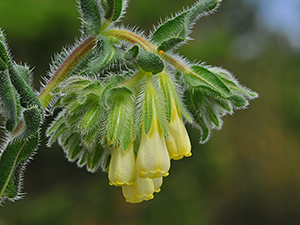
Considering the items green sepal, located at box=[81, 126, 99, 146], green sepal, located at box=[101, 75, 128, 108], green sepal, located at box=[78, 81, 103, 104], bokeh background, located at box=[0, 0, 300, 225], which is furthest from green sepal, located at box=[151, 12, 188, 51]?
bokeh background, located at box=[0, 0, 300, 225]

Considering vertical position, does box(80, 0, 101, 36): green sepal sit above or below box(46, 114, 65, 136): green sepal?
above

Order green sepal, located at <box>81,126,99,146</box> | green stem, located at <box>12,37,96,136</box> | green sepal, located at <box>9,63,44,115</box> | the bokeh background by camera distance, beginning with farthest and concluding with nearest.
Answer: the bokeh background
green stem, located at <box>12,37,96,136</box>
green sepal, located at <box>9,63,44,115</box>
green sepal, located at <box>81,126,99,146</box>

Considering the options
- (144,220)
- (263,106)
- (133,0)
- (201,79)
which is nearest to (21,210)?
(144,220)

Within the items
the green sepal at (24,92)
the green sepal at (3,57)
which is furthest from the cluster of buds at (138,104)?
the green sepal at (3,57)

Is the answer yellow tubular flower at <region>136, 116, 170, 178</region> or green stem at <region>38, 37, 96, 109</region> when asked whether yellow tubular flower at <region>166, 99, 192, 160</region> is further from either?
green stem at <region>38, 37, 96, 109</region>

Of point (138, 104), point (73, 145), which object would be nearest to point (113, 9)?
point (138, 104)

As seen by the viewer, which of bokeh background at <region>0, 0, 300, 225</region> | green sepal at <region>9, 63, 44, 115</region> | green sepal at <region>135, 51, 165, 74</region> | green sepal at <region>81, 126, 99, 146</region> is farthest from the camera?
bokeh background at <region>0, 0, 300, 225</region>
